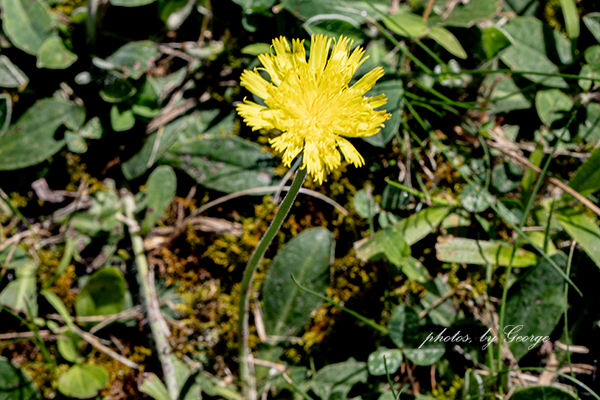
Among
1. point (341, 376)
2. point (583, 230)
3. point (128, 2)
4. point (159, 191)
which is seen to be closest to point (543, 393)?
point (583, 230)

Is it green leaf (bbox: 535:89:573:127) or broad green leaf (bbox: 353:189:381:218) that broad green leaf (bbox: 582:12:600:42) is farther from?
broad green leaf (bbox: 353:189:381:218)

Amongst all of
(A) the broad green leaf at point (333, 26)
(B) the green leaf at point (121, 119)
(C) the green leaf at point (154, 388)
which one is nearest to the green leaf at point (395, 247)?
(A) the broad green leaf at point (333, 26)

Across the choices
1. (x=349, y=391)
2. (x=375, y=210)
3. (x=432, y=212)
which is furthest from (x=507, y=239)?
(x=349, y=391)

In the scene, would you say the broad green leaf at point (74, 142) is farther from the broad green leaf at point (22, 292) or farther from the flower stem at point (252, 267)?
the flower stem at point (252, 267)

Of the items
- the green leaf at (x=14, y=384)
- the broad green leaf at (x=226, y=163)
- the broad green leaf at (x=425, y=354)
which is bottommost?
the green leaf at (x=14, y=384)

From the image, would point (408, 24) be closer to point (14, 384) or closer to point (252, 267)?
point (252, 267)
